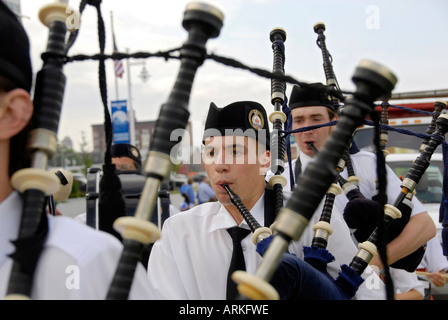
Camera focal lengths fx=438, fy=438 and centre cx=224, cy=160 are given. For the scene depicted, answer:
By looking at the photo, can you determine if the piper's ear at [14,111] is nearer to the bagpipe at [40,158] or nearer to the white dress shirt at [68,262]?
the bagpipe at [40,158]

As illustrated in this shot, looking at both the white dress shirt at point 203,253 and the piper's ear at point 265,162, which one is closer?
the white dress shirt at point 203,253

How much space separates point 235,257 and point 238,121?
2.38 feet

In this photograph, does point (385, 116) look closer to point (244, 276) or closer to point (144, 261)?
point (144, 261)

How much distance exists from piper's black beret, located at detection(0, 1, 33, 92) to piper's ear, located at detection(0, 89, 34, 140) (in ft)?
0.10

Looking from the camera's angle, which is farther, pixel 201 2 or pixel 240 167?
pixel 240 167

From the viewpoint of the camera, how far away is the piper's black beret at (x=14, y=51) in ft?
3.03

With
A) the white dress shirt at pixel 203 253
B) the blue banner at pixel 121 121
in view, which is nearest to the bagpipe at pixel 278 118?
the white dress shirt at pixel 203 253

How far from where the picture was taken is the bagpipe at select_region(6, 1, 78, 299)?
2.81 feet

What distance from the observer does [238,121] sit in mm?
2271

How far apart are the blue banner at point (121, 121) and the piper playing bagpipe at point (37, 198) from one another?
1197 centimetres
